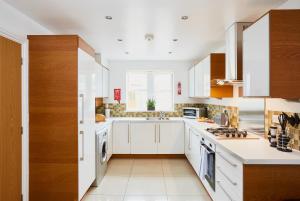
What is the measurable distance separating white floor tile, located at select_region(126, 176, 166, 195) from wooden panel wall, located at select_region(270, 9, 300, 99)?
222 cm

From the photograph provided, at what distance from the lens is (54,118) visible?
273 cm

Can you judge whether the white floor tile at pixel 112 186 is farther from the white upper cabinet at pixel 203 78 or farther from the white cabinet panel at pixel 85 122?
the white upper cabinet at pixel 203 78

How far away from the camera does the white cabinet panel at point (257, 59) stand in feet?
6.67

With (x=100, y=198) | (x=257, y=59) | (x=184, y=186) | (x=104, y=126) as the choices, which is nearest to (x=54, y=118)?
(x=100, y=198)

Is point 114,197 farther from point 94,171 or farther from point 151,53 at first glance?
point 151,53

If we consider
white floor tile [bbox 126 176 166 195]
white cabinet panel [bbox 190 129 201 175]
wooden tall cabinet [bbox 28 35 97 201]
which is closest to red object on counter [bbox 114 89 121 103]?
white cabinet panel [bbox 190 129 201 175]

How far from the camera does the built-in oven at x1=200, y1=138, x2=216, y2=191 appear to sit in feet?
9.20

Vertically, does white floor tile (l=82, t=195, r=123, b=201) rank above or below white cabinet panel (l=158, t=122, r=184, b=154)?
below

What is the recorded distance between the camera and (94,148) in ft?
11.2

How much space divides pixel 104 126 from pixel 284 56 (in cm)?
311

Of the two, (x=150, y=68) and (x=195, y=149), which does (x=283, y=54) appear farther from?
(x=150, y=68)

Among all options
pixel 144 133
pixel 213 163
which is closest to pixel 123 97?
pixel 144 133

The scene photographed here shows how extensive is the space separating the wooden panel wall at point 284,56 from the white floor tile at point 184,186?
2.03 m

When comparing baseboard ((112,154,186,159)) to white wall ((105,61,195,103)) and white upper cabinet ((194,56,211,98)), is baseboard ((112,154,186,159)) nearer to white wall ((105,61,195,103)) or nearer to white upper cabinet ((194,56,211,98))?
white wall ((105,61,195,103))
